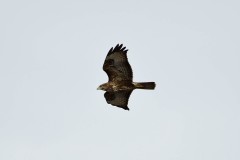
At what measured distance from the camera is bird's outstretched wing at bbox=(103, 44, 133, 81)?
27484 millimetres

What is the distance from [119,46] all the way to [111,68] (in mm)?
1021

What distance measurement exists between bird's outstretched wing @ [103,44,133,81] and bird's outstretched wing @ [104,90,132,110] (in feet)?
2.70

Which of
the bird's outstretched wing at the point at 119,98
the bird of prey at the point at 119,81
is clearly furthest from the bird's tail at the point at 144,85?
the bird's outstretched wing at the point at 119,98

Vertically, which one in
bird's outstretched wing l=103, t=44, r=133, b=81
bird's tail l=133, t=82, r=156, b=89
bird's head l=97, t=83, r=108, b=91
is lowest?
bird's tail l=133, t=82, r=156, b=89

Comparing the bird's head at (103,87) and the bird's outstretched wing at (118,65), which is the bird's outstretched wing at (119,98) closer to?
the bird's head at (103,87)

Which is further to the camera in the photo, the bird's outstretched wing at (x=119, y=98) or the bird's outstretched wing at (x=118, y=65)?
the bird's outstretched wing at (x=119, y=98)

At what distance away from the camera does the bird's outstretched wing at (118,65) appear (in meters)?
27.5

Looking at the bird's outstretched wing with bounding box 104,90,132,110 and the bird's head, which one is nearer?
the bird's head

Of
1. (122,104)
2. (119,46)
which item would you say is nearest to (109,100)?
(122,104)

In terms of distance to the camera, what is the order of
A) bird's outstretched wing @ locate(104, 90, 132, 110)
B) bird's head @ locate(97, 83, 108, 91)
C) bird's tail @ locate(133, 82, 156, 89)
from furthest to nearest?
bird's outstretched wing @ locate(104, 90, 132, 110)
bird's head @ locate(97, 83, 108, 91)
bird's tail @ locate(133, 82, 156, 89)

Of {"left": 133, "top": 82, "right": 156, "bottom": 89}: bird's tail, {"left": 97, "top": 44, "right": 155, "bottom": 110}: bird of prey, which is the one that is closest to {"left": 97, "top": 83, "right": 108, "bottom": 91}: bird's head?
{"left": 97, "top": 44, "right": 155, "bottom": 110}: bird of prey

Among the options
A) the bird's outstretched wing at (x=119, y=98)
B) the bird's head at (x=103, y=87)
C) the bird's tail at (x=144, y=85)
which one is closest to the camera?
the bird's tail at (x=144, y=85)

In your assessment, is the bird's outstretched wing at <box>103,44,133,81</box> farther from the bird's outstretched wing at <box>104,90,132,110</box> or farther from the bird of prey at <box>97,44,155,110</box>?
the bird's outstretched wing at <box>104,90,132,110</box>

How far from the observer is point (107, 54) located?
27.7 m
